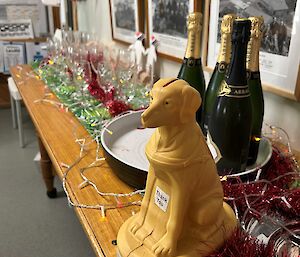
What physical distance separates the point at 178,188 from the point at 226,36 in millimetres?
433

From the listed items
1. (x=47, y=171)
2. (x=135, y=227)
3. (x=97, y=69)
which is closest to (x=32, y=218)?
(x=47, y=171)

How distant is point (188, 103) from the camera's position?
0.41m

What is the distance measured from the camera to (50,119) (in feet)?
3.83

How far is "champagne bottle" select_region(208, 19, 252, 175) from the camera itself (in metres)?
0.65

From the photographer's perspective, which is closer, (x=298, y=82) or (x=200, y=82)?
(x=298, y=82)

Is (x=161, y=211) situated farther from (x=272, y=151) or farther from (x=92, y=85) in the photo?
(x=92, y=85)

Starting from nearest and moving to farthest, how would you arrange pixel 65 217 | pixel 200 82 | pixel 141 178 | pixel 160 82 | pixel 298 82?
pixel 160 82 < pixel 141 178 < pixel 298 82 < pixel 200 82 < pixel 65 217

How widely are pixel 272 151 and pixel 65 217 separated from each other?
4.14 feet

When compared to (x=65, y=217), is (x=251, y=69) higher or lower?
higher

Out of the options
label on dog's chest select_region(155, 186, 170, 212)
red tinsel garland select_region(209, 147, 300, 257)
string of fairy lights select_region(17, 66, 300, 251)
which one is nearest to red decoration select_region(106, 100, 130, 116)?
string of fairy lights select_region(17, 66, 300, 251)

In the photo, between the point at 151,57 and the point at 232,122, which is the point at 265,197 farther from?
the point at 151,57

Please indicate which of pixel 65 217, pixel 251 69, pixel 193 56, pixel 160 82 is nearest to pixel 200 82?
pixel 193 56

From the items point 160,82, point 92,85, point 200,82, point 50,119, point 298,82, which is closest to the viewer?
point 160,82

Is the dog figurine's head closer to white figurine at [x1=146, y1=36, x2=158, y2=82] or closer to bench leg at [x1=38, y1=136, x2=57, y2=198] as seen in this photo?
white figurine at [x1=146, y1=36, x2=158, y2=82]
